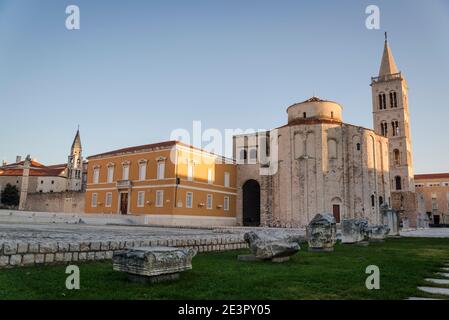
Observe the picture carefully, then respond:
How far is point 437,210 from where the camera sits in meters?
66.0

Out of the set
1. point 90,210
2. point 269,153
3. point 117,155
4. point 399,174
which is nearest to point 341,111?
point 269,153

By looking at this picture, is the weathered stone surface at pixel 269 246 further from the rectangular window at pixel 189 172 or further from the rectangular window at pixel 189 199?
the rectangular window at pixel 189 172

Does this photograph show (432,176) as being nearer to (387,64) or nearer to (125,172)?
(387,64)

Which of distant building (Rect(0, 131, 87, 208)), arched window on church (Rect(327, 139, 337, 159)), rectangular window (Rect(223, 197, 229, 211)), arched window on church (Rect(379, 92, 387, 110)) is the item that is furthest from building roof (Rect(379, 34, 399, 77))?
distant building (Rect(0, 131, 87, 208))

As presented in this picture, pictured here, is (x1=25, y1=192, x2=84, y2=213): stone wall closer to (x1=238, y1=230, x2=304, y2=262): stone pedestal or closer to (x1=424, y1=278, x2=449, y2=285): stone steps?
(x1=238, y1=230, x2=304, y2=262): stone pedestal

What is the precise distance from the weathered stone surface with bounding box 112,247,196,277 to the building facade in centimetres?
3103

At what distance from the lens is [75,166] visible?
234ft

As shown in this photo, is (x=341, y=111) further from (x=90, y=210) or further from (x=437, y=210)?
(x=437, y=210)

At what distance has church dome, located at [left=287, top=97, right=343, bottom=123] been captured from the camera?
3812 cm

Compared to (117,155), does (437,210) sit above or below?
below

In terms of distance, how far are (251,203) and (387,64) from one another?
1248 inches

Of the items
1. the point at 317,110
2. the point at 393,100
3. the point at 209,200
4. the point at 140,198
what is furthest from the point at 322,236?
the point at 393,100

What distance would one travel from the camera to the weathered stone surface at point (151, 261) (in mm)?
4605
